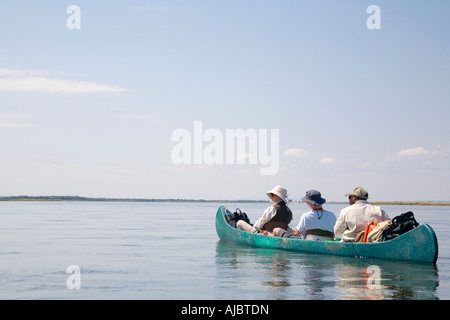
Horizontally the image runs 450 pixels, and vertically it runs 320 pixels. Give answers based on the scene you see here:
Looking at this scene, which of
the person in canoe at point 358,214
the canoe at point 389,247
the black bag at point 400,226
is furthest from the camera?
the person in canoe at point 358,214

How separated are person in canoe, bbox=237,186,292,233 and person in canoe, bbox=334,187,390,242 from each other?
2194 millimetres

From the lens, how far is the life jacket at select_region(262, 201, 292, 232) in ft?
49.0

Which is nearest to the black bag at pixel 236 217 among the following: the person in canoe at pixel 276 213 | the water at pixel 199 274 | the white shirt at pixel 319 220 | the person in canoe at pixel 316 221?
the water at pixel 199 274

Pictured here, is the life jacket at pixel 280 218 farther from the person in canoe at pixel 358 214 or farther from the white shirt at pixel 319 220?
the person in canoe at pixel 358 214

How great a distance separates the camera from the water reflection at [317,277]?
8.88 metres

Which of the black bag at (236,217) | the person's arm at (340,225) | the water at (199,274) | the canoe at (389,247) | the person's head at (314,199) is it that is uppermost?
the person's head at (314,199)

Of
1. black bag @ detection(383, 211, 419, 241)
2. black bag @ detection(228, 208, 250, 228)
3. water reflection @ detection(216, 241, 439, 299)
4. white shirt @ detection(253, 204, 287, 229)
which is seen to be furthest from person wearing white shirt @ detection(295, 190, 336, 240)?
black bag @ detection(228, 208, 250, 228)

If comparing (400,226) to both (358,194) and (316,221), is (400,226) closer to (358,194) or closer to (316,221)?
(358,194)

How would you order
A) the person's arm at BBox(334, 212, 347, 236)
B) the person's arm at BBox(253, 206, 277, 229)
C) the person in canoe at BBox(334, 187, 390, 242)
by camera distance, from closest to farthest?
1. the person in canoe at BBox(334, 187, 390, 242)
2. the person's arm at BBox(334, 212, 347, 236)
3. the person's arm at BBox(253, 206, 277, 229)

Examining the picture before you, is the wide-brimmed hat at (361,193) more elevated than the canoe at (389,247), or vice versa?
the wide-brimmed hat at (361,193)

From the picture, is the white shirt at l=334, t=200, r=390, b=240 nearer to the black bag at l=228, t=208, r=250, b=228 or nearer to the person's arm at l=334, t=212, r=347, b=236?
the person's arm at l=334, t=212, r=347, b=236

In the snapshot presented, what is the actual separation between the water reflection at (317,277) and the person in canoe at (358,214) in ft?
2.49
